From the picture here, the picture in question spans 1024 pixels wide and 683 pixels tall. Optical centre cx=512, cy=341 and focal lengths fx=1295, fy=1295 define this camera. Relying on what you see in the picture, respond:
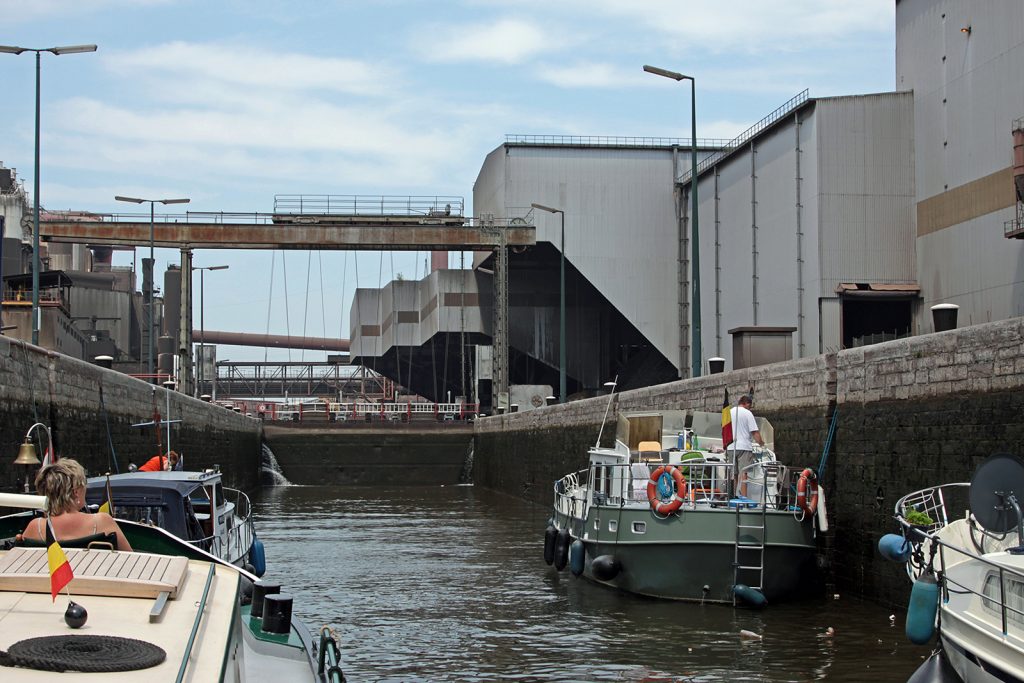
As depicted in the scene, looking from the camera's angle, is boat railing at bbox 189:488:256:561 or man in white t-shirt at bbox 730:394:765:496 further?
man in white t-shirt at bbox 730:394:765:496

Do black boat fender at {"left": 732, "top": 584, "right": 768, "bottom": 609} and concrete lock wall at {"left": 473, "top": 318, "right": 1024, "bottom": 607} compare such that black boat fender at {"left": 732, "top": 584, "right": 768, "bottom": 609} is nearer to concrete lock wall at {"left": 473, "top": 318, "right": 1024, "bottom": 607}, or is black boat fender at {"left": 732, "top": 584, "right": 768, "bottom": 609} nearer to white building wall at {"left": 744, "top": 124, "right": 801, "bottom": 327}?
concrete lock wall at {"left": 473, "top": 318, "right": 1024, "bottom": 607}

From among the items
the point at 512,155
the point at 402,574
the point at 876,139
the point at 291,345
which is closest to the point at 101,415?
Answer: the point at 402,574

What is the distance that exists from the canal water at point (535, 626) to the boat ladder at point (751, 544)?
0.47 meters

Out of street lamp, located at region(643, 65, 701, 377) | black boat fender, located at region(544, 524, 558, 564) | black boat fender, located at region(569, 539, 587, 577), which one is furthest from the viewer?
street lamp, located at region(643, 65, 701, 377)

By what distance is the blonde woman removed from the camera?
7.69m

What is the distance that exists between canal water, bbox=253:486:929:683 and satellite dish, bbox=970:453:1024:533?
2616 mm

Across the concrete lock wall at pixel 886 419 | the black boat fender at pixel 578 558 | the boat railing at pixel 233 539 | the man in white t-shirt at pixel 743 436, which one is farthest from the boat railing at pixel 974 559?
the boat railing at pixel 233 539

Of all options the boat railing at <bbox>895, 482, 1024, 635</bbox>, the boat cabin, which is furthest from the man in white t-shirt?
the boat cabin

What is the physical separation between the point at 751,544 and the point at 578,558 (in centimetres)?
389

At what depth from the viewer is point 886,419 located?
1700cm

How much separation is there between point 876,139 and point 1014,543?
3432cm

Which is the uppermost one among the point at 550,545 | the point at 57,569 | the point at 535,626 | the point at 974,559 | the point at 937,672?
the point at 57,569

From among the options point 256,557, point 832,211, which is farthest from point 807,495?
point 832,211

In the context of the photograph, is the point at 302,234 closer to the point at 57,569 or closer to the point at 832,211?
the point at 832,211
